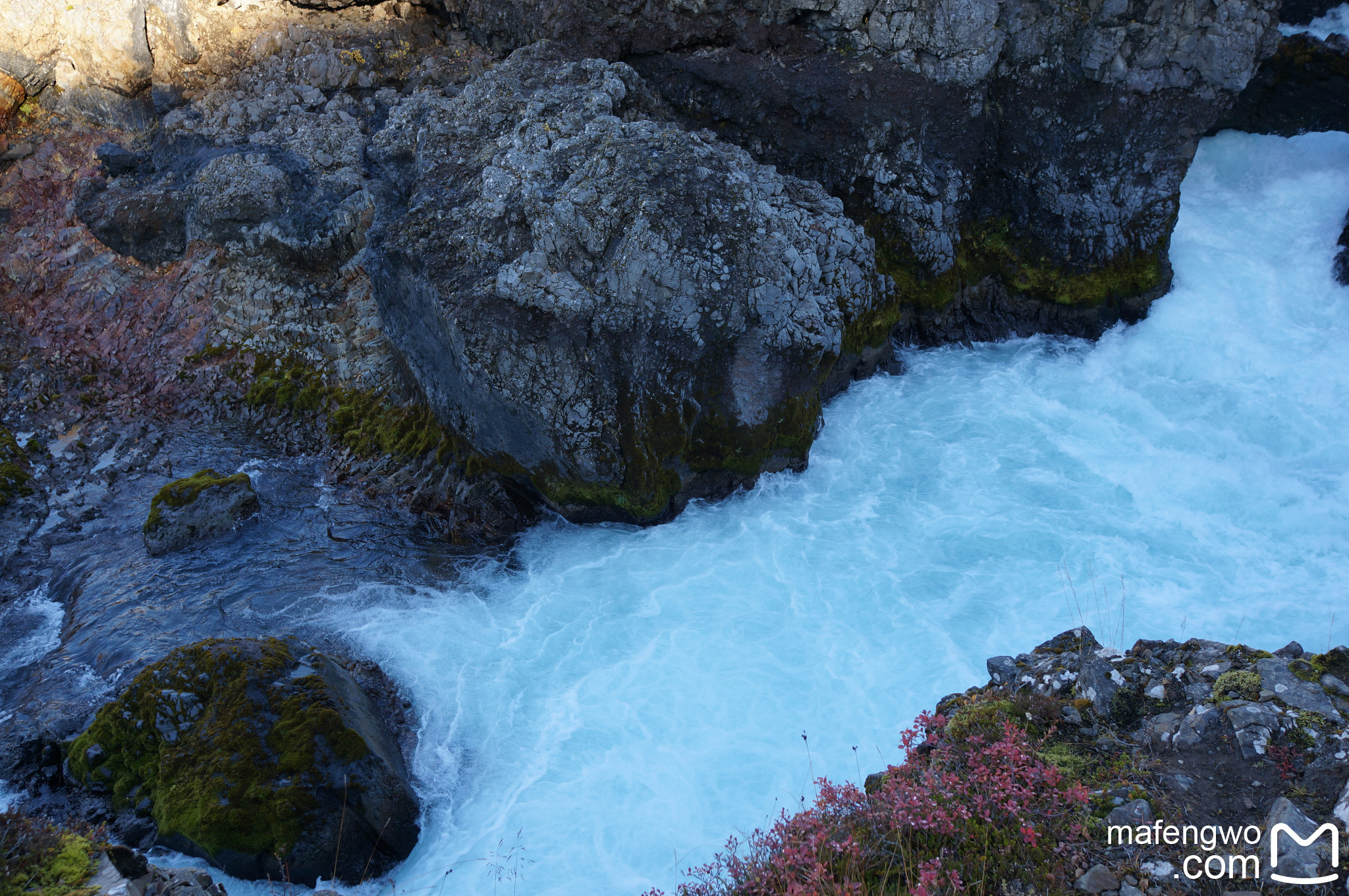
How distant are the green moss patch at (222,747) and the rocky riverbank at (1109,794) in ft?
14.2

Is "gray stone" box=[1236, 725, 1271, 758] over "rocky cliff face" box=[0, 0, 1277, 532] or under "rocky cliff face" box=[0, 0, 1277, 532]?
under

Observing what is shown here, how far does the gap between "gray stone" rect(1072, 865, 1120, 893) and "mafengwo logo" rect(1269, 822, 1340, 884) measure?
0.88m

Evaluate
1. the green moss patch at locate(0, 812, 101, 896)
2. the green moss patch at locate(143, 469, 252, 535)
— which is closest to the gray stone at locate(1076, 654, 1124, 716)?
the green moss patch at locate(0, 812, 101, 896)

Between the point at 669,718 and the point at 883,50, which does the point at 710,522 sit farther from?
the point at 883,50

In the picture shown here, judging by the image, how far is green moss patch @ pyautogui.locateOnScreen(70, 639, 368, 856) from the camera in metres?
8.27

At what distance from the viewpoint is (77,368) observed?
16.2 m

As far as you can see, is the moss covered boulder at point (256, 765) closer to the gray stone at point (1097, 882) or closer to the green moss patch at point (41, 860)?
the green moss patch at point (41, 860)

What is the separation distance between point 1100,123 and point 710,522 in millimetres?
11483

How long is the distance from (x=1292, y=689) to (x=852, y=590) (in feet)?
19.2

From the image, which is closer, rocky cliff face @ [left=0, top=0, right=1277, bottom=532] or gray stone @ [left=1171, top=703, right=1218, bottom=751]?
Result: gray stone @ [left=1171, top=703, right=1218, bottom=751]

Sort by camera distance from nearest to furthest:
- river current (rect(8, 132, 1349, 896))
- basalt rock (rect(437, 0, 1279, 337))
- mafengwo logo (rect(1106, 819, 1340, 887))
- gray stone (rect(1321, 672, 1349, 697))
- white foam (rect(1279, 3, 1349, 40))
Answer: mafengwo logo (rect(1106, 819, 1340, 887)) < gray stone (rect(1321, 672, 1349, 697)) < river current (rect(8, 132, 1349, 896)) < basalt rock (rect(437, 0, 1279, 337)) < white foam (rect(1279, 3, 1349, 40))

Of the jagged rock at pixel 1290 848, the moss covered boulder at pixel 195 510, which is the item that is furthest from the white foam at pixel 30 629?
the jagged rock at pixel 1290 848

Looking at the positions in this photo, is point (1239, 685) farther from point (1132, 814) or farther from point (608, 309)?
point (608, 309)

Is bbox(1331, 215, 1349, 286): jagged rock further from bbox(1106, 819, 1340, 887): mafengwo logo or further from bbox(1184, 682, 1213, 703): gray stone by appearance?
bbox(1106, 819, 1340, 887): mafengwo logo
